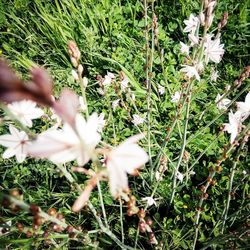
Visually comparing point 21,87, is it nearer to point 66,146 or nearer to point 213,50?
point 66,146

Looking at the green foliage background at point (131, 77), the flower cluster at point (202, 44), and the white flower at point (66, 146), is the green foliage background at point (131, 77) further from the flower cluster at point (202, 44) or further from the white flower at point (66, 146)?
the white flower at point (66, 146)

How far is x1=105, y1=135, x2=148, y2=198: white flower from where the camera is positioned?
476 mm

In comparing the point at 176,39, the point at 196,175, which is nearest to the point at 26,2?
the point at 176,39

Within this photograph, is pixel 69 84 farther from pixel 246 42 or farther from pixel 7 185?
pixel 246 42

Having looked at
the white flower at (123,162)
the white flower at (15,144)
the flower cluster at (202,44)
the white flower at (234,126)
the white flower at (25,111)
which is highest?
the flower cluster at (202,44)

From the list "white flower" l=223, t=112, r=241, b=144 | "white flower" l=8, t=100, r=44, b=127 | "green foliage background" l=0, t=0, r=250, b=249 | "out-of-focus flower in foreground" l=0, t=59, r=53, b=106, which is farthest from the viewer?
"green foliage background" l=0, t=0, r=250, b=249

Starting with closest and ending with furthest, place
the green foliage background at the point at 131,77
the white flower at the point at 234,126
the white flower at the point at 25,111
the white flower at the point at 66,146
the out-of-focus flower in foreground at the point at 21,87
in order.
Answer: the out-of-focus flower in foreground at the point at 21,87 < the white flower at the point at 66,146 < the white flower at the point at 25,111 < the white flower at the point at 234,126 < the green foliage background at the point at 131,77

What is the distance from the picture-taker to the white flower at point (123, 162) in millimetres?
476

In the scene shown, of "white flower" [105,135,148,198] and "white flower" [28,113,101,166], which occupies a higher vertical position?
"white flower" [28,113,101,166]

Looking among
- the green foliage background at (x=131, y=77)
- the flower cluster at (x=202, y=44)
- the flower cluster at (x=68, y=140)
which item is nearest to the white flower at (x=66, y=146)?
the flower cluster at (x=68, y=140)

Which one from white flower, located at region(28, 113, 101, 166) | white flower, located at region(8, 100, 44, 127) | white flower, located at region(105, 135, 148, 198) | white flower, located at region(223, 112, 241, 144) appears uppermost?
white flower, located at region(8, 100, 44, 127)

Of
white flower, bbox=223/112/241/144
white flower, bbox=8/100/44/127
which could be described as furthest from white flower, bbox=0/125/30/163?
white flower, bbox=223/112/241/144

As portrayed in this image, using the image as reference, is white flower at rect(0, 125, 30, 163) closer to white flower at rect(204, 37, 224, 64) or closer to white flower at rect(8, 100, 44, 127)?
white flower at rect(8, 100, 44, 127)

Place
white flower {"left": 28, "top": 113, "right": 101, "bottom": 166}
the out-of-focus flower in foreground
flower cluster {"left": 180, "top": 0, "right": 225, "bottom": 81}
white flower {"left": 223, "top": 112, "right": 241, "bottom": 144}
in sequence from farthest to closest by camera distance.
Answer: flower cluster {"left": 180, "top": 0, "right": 225, "bottom": 81}, white flower {"left": 223, "top": 112, "right": 241, "bottom": 144}, white flower {"left": 28, "top": 113, "right": 101, "bottom": 166}, the out-of-focus flower in foreground
